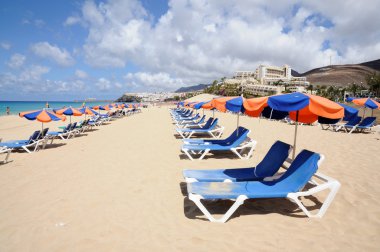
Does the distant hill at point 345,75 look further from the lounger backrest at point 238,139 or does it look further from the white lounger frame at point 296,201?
the white lounger frame at point 296,201

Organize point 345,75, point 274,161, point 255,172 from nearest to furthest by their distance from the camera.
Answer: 1. point 274,161
2. point 255,172
3. point 345,75

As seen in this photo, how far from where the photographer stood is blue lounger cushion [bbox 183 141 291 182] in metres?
4.47

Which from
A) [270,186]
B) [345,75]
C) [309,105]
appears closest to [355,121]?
[309,105]

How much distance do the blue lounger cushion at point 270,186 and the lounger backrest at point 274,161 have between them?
414mm

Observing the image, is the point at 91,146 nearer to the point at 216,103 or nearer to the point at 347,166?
the point at 216,103

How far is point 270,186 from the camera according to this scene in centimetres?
390

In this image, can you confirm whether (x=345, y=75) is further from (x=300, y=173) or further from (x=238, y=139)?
(x=300, y=173)

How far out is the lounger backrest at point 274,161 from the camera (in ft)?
14.8

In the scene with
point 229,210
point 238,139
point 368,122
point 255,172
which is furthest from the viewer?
point 368,122

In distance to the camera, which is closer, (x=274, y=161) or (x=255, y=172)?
(x=274, y=161)

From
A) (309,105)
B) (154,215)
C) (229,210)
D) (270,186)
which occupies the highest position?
(309,105)

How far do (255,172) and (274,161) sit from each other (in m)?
0.41

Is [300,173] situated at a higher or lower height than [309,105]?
lower

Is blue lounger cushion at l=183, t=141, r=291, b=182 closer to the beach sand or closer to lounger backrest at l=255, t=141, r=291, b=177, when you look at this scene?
lounger backrest at l=255, t=141, r=291, b=177
